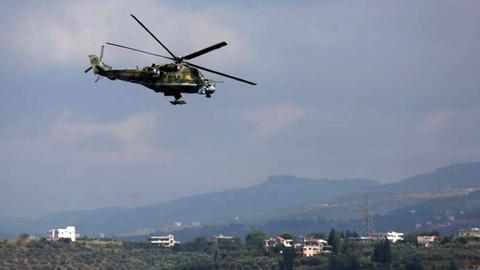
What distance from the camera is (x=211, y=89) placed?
7806 cm

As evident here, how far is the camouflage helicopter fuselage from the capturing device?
77062 millimetres

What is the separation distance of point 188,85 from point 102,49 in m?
7.18

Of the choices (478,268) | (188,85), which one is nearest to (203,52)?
(188,85)

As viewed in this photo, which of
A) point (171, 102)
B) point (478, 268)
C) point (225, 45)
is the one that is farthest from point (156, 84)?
point (478, 268)

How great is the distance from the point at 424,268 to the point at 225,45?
439 feet

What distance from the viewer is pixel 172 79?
77.2m

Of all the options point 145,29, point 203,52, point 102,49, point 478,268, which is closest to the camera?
point 145,29

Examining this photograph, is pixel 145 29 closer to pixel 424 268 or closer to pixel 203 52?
pixel 203 52

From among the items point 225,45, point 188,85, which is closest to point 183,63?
point 188,85

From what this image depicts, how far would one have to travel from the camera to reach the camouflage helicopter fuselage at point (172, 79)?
253ft

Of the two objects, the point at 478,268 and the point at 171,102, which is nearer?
the point at 171,102

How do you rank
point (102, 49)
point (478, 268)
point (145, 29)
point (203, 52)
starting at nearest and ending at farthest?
point (145, 29), point (203, 52), point (102, 49), point (478, 268)

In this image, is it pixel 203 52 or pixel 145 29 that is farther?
pixel 203 52

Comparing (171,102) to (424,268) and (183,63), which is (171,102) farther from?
(424,268)
